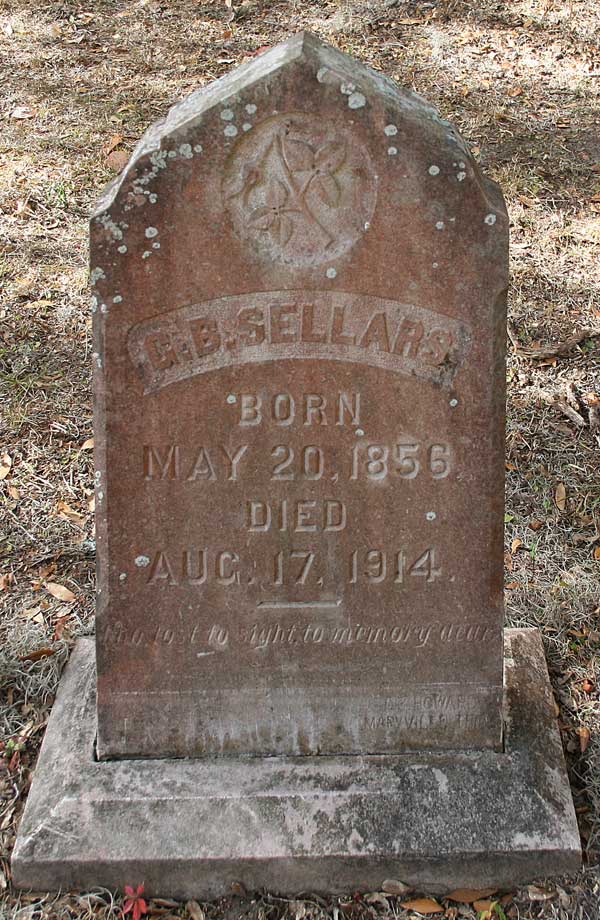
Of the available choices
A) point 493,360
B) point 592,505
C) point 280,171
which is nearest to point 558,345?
point 592,505

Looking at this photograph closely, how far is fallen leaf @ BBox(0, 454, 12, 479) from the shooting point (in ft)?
14.6

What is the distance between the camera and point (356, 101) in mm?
2414

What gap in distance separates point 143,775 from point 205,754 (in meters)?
0.18

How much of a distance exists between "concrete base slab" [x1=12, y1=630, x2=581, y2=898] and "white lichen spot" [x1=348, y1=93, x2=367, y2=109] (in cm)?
170

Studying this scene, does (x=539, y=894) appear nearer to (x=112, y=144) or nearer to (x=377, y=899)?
(x=377, y=899)

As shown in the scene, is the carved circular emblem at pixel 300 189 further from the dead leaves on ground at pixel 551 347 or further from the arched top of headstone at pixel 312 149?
the dead leaves on ground at pixel 551 347

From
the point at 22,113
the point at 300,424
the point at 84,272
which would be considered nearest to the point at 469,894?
the point at 300,424

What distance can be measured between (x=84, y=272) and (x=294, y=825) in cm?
389

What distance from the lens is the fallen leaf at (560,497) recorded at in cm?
433

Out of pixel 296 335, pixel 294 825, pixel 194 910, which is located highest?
pixel 296 335

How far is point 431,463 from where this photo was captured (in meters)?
2.71

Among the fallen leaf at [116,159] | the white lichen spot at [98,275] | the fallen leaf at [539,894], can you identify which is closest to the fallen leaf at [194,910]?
the fallen leaf at [539,894]

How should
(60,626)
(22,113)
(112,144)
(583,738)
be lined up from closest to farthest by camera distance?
(583,738)
(60,626)
(112,144)
(22,113)

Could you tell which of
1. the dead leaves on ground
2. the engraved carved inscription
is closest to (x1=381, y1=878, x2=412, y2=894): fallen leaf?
the engraved carved inscription
